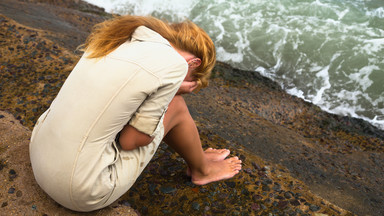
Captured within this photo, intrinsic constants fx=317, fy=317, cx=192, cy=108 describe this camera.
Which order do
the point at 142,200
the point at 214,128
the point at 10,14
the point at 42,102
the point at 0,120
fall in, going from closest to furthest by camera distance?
the point at 142,200 < the point at 0,120 < the point at 42,102 < the point at 214,128 < the point at 10,14

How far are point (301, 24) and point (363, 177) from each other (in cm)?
461

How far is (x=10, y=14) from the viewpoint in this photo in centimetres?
472

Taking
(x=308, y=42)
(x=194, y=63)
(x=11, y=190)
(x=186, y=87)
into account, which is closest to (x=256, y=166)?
(x=186, y=87)

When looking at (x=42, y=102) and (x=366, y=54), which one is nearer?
(x=42, y=102)

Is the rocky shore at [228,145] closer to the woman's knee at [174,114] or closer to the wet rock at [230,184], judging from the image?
the wet rock at [230,184]

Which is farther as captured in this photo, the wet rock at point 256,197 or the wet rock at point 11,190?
the wet rock at point 256,197

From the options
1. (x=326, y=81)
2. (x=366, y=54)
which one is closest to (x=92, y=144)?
(x=326, y=81)

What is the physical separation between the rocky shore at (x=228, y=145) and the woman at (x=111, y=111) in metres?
0.41

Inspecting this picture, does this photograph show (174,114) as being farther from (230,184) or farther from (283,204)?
(283,204)

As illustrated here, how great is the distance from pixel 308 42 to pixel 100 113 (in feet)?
19.3

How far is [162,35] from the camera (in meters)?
1.77

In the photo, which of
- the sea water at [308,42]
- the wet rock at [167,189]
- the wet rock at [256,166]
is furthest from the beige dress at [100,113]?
the sea water at [308,42]

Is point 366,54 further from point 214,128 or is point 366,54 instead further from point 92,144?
point 92,144

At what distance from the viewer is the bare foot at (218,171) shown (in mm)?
2447
